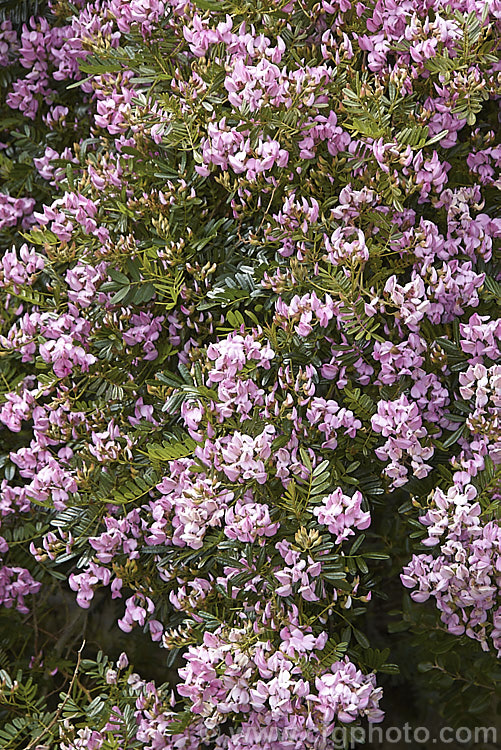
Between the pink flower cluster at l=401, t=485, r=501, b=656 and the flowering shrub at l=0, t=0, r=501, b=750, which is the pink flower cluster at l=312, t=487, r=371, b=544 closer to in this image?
the flowering shrub at l=0, t=0, r=501, b=750

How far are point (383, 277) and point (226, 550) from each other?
2.40ft

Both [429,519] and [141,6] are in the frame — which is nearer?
[429,519]

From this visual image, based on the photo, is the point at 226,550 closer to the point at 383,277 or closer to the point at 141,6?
the point at 383,277

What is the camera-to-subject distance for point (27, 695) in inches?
91.3

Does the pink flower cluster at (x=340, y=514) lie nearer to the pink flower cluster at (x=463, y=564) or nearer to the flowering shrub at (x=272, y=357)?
the flowering shrub at (x=272, y=357)

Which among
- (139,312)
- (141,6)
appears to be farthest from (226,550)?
(141,6)

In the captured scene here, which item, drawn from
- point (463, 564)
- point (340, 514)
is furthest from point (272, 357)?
point (463, 564)


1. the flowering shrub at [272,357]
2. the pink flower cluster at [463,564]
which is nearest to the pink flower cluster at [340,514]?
the flowering shrub at [272,357]

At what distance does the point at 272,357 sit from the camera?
1893 millimetres

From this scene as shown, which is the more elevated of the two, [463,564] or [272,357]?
[272,357]

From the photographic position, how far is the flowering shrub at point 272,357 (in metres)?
1.82

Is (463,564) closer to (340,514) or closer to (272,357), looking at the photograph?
(340,514)

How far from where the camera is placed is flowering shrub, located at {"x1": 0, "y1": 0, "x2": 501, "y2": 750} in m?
1.82

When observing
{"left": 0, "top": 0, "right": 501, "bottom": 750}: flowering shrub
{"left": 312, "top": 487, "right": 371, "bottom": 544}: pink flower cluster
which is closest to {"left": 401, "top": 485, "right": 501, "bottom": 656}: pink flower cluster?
{"left": 0, "top": 0, "right": 501, "bottom": 750}: flowering shrub
